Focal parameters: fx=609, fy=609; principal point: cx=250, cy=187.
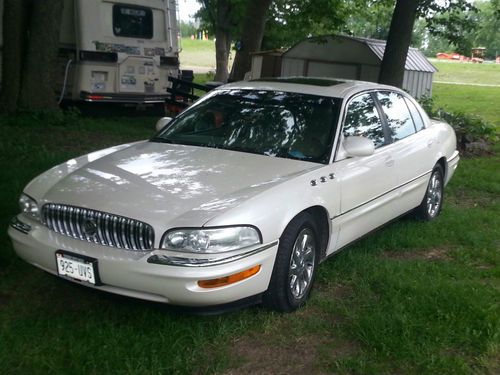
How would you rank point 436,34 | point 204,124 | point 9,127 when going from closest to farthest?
point 204,124 → point 9,127 → point 436,34

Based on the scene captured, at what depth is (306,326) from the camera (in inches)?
151

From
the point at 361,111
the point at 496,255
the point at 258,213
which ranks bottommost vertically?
the point at 496,255

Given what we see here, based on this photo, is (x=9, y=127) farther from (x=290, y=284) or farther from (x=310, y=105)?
(x=290, y=284)

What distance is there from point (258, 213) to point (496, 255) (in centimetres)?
279

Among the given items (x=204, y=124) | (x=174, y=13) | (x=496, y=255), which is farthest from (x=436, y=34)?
(x=204, y=124)

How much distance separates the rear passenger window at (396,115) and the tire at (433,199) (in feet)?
2.29

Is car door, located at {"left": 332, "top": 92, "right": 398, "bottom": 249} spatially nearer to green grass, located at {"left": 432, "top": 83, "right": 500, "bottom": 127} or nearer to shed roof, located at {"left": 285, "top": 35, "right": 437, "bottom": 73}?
shed roof, located at {"left": 285, "top": 35, "right": 437, "bottom": 73}

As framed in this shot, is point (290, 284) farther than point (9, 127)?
No

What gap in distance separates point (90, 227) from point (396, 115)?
3226 mm

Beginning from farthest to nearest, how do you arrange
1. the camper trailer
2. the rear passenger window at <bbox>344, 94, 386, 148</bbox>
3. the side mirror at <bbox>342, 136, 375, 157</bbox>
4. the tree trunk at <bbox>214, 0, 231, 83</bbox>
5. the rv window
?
the tree trunk at <bbox>214, 0, 231, 83</bbox> → the rv window → the camper trailer → the rear passenger window at <bbox>344, 94, 386, 148</bbox> → the side mirror at <bbox>342, 136, 375, 157</bbox>

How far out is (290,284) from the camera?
A: 3.89 metres

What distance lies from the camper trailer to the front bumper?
8.08 metres

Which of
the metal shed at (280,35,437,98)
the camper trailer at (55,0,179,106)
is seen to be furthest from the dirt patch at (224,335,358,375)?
the metal shed at (280,35,437,98)

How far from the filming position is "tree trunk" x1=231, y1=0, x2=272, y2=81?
45.9ft
